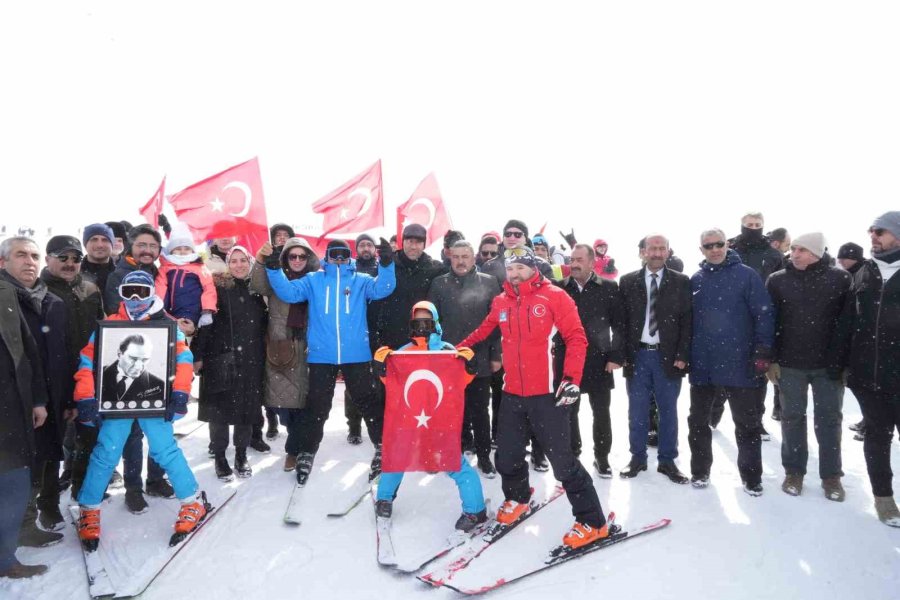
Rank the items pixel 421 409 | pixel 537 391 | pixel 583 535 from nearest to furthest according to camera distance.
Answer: pixel 583 535, pixel 537 391, pixel 421 409

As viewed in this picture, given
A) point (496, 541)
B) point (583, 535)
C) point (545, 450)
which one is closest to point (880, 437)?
point (583, 535)

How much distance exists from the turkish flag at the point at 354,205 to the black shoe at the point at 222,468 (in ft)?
16.1

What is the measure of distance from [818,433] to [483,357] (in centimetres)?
340

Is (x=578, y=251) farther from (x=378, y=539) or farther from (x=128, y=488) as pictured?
(x=128, y=488)

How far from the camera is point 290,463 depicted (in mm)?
5652

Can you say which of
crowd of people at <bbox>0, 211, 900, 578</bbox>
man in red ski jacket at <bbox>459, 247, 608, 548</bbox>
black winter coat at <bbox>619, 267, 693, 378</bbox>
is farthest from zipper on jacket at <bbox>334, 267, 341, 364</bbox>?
black winter coat at <bbox>619, 267, 693, 378</bbox>

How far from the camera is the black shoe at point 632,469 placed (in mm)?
5383

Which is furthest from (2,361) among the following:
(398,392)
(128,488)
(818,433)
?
(818,433)

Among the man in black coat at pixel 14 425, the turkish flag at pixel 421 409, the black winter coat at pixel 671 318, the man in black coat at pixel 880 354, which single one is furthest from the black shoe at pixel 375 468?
the man in black coat at pixel 880 354

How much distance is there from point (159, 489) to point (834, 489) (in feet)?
21.5

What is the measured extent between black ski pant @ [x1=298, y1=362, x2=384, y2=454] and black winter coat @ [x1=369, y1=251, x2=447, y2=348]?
0.69m

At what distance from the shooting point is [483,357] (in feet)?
17.6

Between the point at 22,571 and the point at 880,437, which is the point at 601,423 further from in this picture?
the point at 22,571

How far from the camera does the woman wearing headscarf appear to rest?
5.27 m
